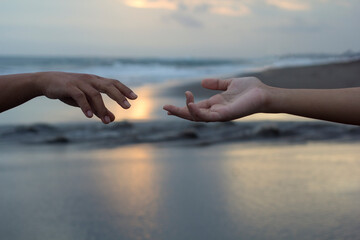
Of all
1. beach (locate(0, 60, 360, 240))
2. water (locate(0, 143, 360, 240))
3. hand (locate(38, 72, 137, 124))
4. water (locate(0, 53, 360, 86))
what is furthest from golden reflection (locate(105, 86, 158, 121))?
hand (locate(38, 72, 137, 124))

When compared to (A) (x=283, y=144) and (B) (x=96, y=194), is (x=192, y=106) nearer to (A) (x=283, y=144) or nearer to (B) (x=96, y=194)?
(B) (x=96, y=194)

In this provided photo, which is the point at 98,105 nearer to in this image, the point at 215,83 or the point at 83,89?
the point at 83,89

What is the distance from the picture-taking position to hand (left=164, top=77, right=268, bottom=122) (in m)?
1.39

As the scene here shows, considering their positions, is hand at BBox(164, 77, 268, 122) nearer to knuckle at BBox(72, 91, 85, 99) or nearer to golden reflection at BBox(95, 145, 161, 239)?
knuckle at BBox(72, 91, 85, 99)

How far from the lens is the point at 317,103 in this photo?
1494 millimetres

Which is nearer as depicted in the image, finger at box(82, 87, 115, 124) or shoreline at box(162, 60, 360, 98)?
finger at box(82, 87, 115, 124)

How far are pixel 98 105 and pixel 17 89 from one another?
0.40 metres

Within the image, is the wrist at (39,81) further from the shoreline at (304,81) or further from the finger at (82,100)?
the shoreline at (304,81)

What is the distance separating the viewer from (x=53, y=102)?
22.1 feet

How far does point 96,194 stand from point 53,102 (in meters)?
4.42

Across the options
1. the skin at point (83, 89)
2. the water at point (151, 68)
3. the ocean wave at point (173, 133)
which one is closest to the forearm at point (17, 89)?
the skin at point (83, 89)

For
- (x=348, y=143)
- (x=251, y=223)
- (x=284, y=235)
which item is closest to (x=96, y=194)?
(x=251, y=223)

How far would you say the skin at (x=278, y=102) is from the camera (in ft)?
4.75

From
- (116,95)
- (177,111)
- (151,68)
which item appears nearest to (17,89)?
(116,95)
